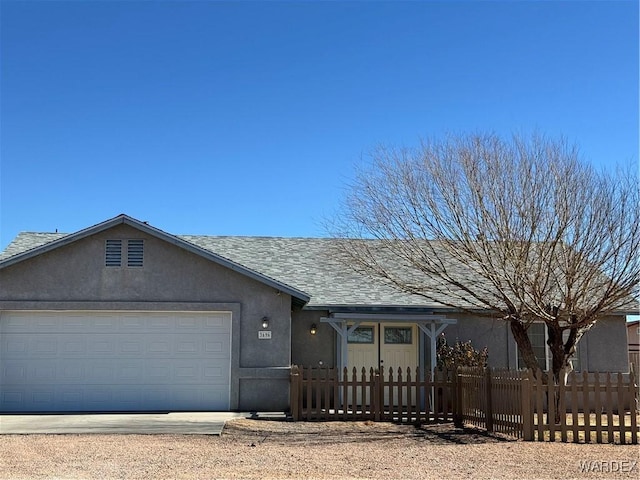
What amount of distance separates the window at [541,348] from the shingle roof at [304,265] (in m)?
2.90

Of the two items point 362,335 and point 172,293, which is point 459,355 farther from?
point 172,293

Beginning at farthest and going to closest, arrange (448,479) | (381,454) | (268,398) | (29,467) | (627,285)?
(268,398) → (627,285) → (381,454) → (29,467) → (448,479)

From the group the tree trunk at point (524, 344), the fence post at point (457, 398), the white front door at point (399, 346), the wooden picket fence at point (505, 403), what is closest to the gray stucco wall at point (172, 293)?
the wooden picket fence at point (505, 403)

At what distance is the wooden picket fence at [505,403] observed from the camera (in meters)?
12.0

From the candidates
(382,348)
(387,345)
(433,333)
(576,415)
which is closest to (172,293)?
(382,348)

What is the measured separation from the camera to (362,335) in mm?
18141

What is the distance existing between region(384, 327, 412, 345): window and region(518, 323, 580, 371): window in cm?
292

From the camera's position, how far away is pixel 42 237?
2116 centimetres

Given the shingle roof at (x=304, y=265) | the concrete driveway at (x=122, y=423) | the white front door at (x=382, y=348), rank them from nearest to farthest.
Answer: the concrete driveway at (x=122, y=423) → the shingle roof at (x=304, y=265) → the white front door at (x=382, y=348)

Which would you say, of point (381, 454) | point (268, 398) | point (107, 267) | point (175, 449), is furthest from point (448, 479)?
point (107, 267)

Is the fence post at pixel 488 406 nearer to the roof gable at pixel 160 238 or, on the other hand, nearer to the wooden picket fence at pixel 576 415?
the wooden picket fence at pixel 576 415

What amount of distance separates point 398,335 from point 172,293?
5.64 metres

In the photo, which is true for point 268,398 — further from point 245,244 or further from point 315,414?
point 245,244

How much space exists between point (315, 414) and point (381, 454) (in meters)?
4.43
